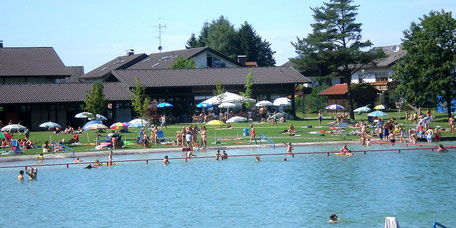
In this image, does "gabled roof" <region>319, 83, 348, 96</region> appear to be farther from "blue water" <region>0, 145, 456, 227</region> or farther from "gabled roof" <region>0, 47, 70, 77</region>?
"blue water" <region>0, 145, 456, 227</region>

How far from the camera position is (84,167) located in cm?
3850

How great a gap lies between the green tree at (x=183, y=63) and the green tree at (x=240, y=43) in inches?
1368

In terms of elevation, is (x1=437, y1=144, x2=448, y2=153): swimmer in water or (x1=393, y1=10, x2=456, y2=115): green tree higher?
(x1=393, y1=10, x2=456, y2=115): green tree

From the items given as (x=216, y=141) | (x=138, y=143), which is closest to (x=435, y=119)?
(x=216, y=141)

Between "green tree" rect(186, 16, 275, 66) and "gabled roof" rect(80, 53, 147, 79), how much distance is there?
24.7 meters

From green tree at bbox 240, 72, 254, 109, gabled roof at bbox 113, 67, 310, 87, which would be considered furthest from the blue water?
gabled roof at bbox 113, 67, 310, 87

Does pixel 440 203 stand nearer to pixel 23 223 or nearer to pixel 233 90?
pixel 23 223

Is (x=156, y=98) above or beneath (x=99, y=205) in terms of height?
above

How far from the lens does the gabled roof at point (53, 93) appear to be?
60.7m

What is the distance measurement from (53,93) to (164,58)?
3014cm

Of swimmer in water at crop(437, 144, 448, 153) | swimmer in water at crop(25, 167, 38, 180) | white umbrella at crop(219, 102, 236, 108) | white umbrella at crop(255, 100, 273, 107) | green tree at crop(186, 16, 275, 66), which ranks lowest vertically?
swimmer in water at crop(25, 167, 38, 180)

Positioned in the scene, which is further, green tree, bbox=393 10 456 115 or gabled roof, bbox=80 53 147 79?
gabled roof, bbox=80 53 147 79

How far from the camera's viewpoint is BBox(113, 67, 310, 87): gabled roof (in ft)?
222

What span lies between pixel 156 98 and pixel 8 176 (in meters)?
30.9
